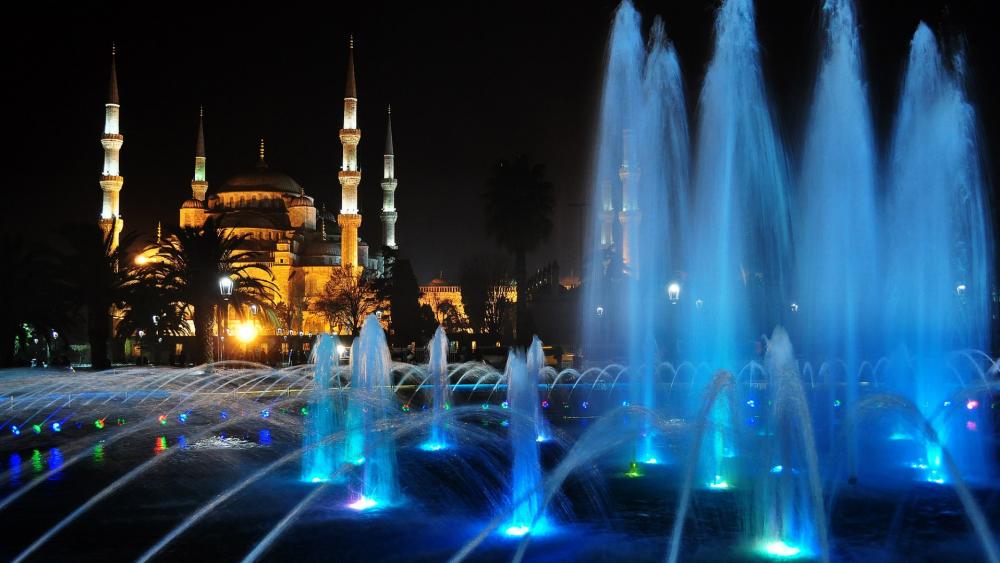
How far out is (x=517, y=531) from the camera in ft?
28.6

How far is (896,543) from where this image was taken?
8.13 m

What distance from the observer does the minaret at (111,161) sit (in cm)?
6034

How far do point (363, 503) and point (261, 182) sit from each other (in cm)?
7501

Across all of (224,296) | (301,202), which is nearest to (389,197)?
(301,202)

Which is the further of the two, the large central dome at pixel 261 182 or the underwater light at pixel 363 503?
the large central dome at pixel 261 182

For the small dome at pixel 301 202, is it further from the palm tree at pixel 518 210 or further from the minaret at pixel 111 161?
the palm tree at pixel 518 210

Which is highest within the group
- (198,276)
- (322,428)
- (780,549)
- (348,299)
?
(348,299)

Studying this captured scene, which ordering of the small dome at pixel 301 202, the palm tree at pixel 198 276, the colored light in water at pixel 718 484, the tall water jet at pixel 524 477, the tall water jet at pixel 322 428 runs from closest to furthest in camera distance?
the tall water jet at pixel 524 477
the colored light in water at pixel 718 484
the tall water jet at pixel 322 428
the palm tree at pixel 198 276
the small dome at pixel 301 202

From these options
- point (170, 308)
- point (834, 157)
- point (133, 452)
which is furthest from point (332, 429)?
point (170, 308)

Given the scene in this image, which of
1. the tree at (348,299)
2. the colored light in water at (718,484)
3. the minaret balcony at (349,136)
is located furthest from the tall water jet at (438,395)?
the minaret balcony at (349,136)

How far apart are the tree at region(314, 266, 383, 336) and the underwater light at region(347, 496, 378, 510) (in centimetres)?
4963

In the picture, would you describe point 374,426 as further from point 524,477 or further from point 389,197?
point 389,197

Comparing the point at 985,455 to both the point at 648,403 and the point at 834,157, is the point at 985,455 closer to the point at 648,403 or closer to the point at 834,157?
the point at 648,403

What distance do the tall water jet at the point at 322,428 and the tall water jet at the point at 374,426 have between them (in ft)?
1.39
